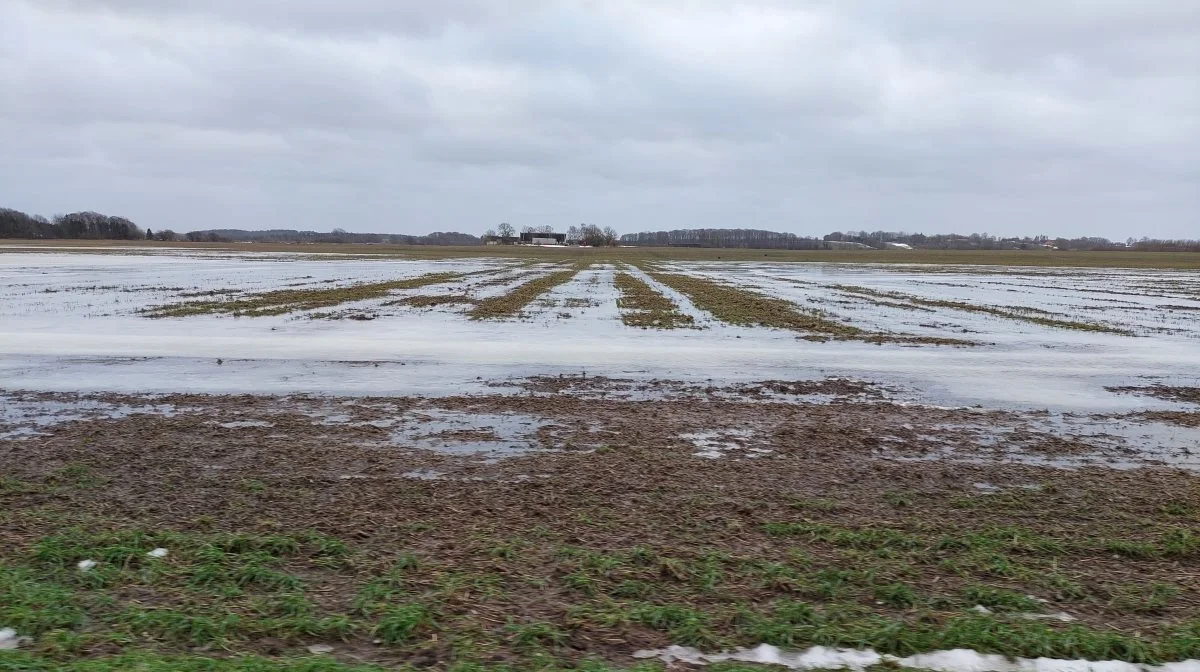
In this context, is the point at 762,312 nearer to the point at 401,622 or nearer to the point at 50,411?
the point at 50,411

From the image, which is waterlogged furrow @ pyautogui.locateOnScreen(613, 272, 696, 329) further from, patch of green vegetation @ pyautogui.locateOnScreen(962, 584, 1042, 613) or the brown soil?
patch of green vegetation @ pyautogui.locateOnScreen(962, 584, 1042, 613)

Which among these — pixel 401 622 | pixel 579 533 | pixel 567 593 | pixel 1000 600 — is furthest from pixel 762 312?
pixel 401 622

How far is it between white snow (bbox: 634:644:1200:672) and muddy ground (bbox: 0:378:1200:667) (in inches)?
4.5

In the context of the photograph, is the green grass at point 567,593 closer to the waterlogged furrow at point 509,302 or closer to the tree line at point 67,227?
the waterlogged furrow at point 509,302

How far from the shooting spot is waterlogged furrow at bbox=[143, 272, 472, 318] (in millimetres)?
24031

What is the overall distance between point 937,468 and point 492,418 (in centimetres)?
538

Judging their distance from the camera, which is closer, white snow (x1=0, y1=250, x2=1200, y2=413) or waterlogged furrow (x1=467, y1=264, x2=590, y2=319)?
white snow (x1=0, y1=250, x2=1200, y2=413)

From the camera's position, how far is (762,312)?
2641 cm

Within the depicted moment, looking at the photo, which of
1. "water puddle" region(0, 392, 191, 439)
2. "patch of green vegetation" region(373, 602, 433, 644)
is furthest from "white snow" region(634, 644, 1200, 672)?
"water puddle" region(0, 392, 191, 439)

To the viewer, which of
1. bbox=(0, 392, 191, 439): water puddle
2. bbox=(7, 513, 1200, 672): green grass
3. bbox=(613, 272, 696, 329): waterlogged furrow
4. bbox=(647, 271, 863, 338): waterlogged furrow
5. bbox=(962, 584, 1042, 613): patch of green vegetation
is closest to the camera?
bbox=(7, 513, 1200, 672): green grass

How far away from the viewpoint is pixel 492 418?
34.5ft

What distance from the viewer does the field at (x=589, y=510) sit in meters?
4.60

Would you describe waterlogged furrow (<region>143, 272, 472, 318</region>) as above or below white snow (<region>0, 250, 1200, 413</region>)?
above

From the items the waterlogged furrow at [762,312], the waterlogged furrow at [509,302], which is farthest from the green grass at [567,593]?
the waterlogged furrow at [509,302]
